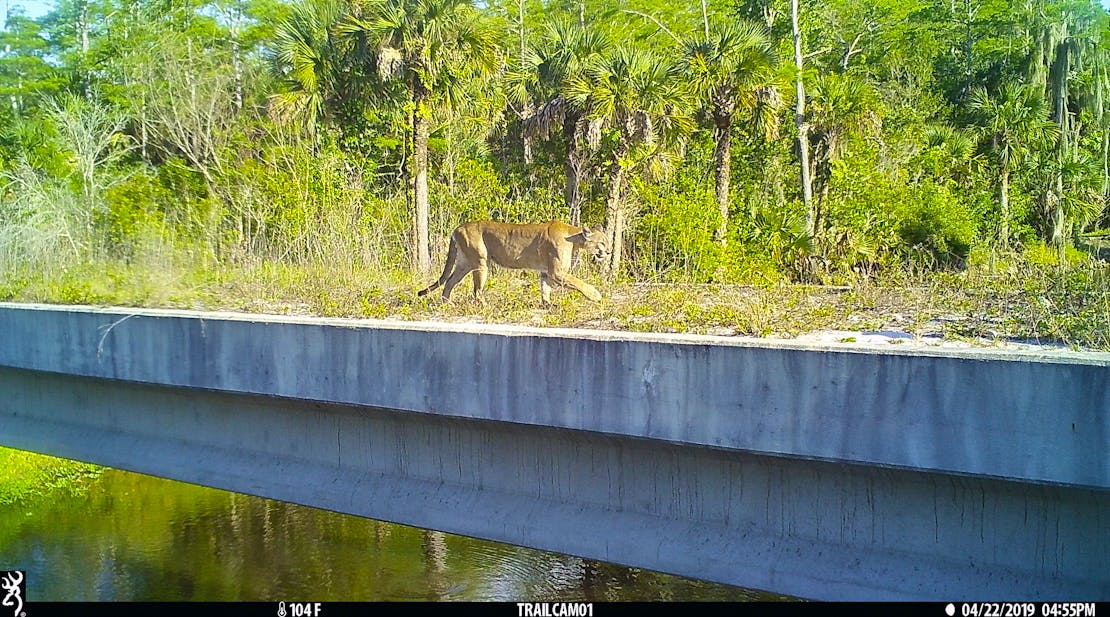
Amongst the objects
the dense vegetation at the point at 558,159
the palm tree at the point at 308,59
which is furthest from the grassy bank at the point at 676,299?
the palm tree at the point at 308,59

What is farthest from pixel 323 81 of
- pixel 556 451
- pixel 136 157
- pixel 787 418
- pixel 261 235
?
pixel 787 418

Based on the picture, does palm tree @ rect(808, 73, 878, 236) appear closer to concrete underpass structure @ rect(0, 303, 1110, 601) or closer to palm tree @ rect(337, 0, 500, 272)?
palm tree @ rect(337, 0, 500, 272)

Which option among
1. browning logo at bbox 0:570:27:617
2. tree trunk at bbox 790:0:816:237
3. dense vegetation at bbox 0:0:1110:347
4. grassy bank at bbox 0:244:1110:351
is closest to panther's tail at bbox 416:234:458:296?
grassy bank at bbox 0:244:1110:351

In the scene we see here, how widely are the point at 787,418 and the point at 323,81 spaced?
56.8 feet

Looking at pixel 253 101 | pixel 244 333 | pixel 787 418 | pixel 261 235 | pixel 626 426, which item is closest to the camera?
pixel 787 418

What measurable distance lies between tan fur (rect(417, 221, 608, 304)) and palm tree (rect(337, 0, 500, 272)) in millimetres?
9361

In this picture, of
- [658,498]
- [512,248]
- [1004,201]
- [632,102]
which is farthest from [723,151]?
[658,498]

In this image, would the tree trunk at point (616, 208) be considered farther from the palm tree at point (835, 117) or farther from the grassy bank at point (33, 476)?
the grassy bank at point (33, 476)

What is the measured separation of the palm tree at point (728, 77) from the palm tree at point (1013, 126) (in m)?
6.01

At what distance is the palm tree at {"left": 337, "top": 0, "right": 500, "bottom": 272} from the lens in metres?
19.0

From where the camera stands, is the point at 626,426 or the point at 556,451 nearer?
the point at 626,426

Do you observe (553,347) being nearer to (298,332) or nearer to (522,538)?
(522,538)

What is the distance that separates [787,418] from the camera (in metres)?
5.36

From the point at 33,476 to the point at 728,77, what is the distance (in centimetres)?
1445
